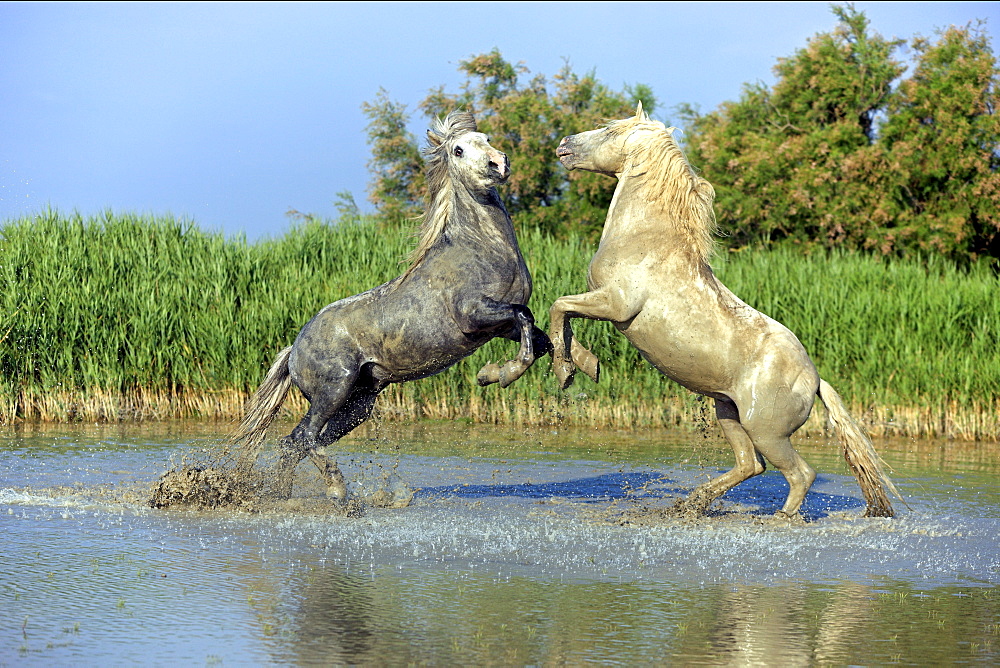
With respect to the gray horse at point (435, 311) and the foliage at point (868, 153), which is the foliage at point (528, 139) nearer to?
the foliage at point (868, 153)

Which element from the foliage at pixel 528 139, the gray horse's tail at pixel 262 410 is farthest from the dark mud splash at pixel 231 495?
the foliage at pixel 528 139

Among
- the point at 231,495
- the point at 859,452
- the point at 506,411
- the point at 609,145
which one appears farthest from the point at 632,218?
the point at 506,411

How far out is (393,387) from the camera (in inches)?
546

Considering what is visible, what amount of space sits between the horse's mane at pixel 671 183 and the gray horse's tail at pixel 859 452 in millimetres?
1411

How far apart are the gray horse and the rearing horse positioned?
50cm

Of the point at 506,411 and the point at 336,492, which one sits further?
the point at 506,411

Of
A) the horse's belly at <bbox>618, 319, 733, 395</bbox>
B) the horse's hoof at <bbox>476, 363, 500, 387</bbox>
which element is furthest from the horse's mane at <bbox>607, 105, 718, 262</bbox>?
the horse's hoof at <bbox>476, 363, 500, 387</bbox>

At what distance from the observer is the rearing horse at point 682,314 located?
762 centimetres

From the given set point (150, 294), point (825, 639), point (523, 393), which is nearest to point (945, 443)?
point (523, 393)

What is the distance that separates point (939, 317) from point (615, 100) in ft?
42.5

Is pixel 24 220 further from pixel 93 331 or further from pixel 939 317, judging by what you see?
pixel 939 317

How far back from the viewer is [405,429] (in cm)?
1303

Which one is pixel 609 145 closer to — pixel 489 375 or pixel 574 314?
pixel 574 314

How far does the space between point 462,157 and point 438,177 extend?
39cm
